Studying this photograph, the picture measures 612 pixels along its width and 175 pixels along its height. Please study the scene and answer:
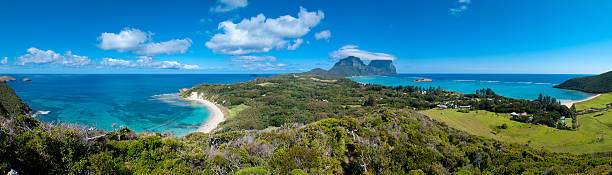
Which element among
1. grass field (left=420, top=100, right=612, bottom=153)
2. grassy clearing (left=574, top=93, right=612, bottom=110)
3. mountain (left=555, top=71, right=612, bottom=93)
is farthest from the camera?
mountain (left=555, top=71, right=612, bottom=93)

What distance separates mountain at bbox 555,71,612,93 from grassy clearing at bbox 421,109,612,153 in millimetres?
95607

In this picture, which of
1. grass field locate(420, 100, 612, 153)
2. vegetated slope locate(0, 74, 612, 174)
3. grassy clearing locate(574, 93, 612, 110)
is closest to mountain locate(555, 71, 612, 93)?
grassy clearing locate(574, 93, 612, 110)

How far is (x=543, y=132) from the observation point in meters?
37.9

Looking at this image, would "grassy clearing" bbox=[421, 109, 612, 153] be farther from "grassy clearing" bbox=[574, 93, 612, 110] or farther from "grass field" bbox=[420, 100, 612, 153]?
"grassy clearing" bbox=[574, 93, 612, 110]

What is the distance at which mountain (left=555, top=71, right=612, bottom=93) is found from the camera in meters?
107

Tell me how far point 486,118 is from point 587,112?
38.1 m

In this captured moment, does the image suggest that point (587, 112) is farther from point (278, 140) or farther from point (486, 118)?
point (278, 140)

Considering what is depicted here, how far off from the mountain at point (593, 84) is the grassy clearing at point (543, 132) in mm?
95607

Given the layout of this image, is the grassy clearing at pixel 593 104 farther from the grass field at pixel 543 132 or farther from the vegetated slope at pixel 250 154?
the vegetated slope at pixel 250 154

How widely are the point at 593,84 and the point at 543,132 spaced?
14453 centimetres

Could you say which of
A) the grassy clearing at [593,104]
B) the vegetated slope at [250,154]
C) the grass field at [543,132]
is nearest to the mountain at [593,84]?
the grassy clearing at [593,104]

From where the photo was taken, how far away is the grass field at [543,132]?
31.1 meters

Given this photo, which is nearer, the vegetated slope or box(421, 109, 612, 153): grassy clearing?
the vegetated slope

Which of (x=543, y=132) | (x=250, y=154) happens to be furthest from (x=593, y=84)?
(x=250, y=154)
